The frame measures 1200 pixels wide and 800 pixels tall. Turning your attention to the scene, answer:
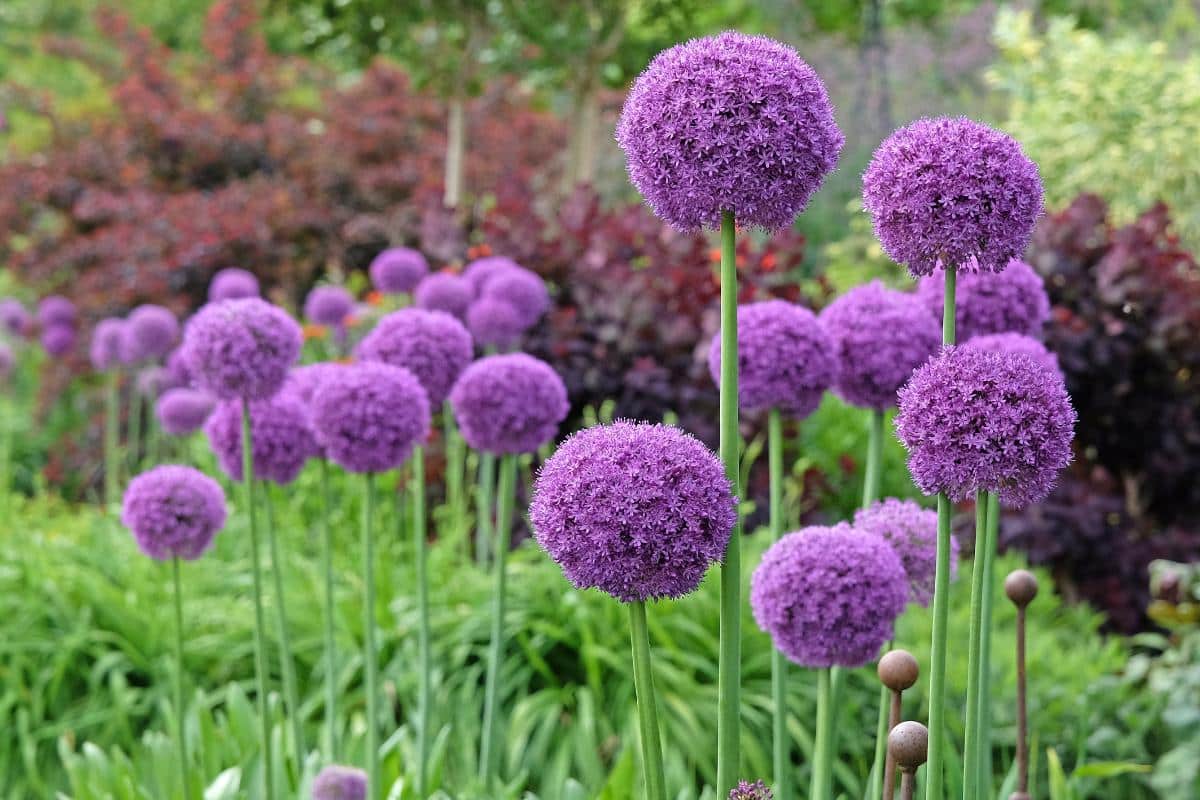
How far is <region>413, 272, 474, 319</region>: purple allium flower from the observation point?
4434 mm

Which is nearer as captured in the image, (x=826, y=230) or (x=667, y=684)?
(x=667, y=684)

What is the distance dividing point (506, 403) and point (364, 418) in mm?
333

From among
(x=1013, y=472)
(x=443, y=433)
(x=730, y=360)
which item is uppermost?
(x=730, y=360)

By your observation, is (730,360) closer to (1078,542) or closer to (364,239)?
(1078,542)

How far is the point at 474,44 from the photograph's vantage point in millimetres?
8281

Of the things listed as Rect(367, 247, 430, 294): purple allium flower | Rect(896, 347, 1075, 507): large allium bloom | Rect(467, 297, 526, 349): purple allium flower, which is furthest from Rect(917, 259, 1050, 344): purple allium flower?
Rect(367, 247, 430, 294): purple allium flower

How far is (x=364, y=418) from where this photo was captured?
2658mm

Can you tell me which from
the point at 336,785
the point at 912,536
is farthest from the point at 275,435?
the point at 912,536

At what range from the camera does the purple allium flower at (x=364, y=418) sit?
105 inches

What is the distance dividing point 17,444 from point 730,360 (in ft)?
26.4

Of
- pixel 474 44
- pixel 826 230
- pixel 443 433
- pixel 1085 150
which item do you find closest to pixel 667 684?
pixel 443 433

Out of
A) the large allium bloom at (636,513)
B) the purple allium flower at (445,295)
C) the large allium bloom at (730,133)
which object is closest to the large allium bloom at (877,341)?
the large allium bloom at (730,133)

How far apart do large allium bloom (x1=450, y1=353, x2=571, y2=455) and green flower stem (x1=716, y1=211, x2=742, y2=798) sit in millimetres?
1332

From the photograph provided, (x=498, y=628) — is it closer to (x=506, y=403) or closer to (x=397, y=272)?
(x=506, y=403)
